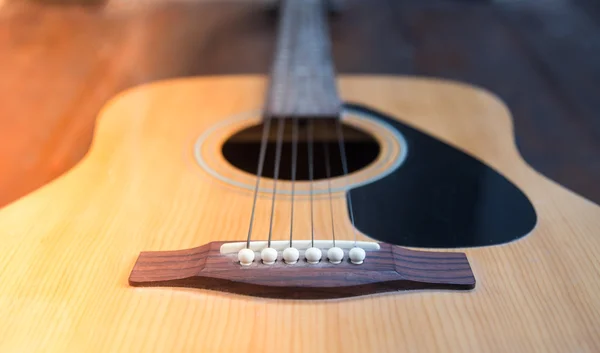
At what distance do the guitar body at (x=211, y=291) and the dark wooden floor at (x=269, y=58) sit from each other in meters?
0.11

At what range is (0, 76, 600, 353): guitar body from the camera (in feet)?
1.33

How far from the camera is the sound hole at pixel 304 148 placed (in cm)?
72

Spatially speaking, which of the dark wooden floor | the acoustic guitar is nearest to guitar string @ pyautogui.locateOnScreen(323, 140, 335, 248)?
the acoustic guitar

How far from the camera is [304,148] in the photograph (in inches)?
29.8

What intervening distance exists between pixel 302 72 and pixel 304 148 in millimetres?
146

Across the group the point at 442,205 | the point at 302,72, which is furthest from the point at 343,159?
the point at 302,72

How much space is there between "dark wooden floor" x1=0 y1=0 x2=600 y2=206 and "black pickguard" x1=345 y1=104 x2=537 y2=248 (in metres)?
0.13

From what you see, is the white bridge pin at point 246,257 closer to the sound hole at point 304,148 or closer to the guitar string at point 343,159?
the guitar string at point 343,159

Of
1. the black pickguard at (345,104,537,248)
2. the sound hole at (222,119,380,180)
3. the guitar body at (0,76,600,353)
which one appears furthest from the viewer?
the sound hole at (222,119,380,180)

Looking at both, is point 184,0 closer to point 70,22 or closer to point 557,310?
point 70,22

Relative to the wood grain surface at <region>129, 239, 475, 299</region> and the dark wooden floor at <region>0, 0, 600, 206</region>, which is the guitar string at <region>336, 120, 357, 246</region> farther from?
the dark wooden floor at <region>0, 0, 600, 206</region>

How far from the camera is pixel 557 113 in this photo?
2.77ft

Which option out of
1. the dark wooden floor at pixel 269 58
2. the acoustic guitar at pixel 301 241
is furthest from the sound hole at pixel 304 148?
the dark wooden floor at pixel 269 58

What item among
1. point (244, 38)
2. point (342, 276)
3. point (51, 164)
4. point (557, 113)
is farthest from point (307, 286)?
point (244, 38)
